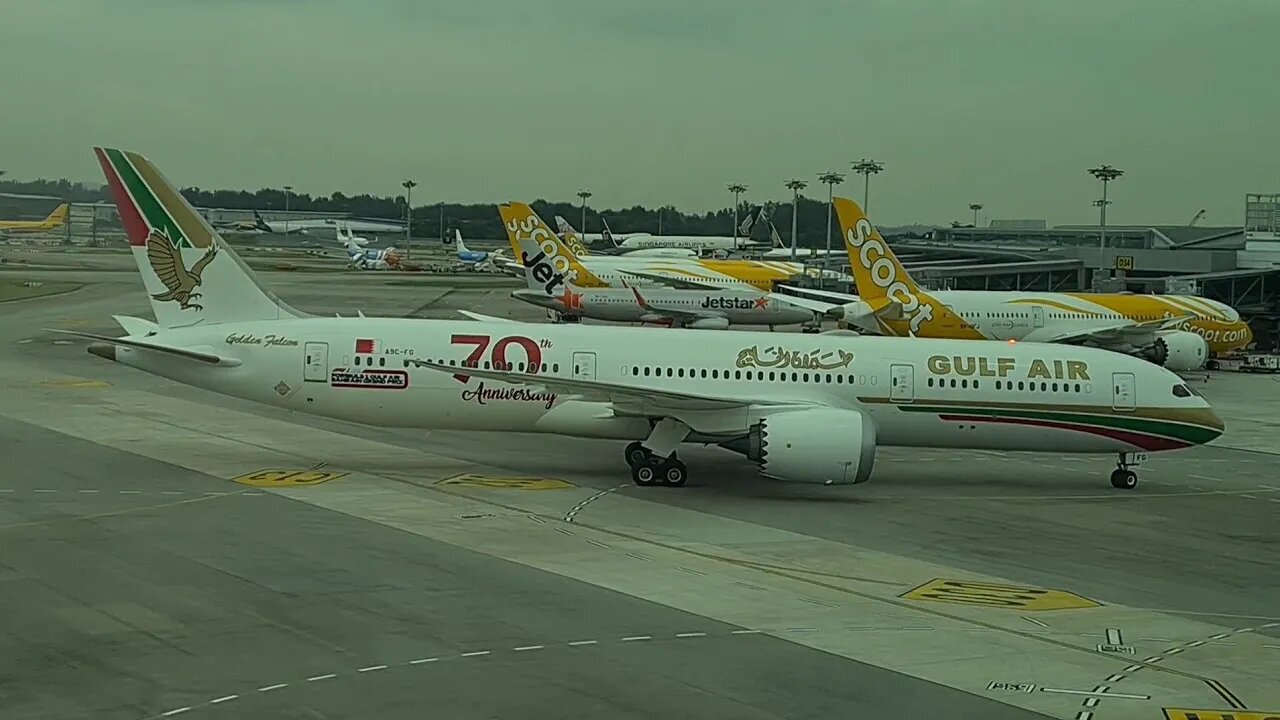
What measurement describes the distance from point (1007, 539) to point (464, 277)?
113 m

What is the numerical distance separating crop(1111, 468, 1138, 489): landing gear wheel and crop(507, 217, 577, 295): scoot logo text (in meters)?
48.0

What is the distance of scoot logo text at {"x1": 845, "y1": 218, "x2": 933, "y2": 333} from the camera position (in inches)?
2184

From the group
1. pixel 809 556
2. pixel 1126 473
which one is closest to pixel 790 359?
pixel 809 556

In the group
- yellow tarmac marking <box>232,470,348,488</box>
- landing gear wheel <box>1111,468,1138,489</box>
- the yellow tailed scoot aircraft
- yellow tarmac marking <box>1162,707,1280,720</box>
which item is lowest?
yellow tarmac marking <box>1162,707,1280,720</box>

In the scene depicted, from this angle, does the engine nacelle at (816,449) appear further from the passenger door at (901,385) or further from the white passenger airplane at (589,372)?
the passenger door at (901,385)

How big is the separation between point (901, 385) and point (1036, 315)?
102ft

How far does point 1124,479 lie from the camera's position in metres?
30.2

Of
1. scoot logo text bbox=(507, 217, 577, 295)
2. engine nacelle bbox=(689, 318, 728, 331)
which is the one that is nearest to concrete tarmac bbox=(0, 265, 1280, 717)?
engine nacelle bbox=(689, 318, 728, 331)

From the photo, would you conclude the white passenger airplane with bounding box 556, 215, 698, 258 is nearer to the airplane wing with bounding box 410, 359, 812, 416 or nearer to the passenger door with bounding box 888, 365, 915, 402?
the passenger door with bounding box 888, 365, 915, 402

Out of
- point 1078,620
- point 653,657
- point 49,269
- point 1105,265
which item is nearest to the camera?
point 653,657

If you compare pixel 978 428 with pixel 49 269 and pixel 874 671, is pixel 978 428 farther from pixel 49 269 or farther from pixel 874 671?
pixel 49 269

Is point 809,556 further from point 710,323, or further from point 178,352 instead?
point 710,323

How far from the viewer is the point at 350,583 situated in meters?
19.2

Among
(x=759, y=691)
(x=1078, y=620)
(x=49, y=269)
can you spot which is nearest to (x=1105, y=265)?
(x=1078, y=620)
